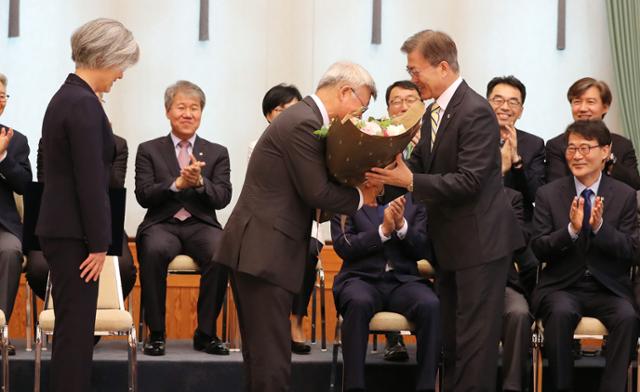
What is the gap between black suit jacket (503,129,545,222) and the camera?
6.16m

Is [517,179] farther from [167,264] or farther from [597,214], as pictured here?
[167,264]

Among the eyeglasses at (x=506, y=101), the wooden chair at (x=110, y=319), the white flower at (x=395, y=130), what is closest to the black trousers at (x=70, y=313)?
the wooden chair at (x=110, y=319)

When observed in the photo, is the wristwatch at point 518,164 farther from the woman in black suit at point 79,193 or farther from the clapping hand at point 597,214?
the woman in black suit at point 79,193

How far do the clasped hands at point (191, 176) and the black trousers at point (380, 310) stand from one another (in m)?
1.07

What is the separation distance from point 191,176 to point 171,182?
0.70 feet

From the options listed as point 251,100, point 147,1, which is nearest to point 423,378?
point 251,100

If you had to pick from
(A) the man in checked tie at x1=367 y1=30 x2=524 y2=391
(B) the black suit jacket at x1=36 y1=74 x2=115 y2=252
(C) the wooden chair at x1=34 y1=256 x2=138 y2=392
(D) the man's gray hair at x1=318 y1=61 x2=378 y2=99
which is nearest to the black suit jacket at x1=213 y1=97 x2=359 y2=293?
(D) the man's gray hair at x1=318 y1=61 x2=378 y2=99

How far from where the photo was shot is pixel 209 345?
6055 millimetres

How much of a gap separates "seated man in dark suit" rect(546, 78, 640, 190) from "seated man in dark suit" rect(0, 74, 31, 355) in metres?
2.89

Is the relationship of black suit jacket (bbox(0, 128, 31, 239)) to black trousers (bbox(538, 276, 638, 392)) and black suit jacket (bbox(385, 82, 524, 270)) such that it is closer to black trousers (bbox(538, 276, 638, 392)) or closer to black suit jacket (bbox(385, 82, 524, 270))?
black suit jacket (bbox(385, 82, 524, 270))

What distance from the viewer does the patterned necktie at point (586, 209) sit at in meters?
5.64

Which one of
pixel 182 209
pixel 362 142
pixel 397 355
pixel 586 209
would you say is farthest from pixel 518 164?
pixel 362 142

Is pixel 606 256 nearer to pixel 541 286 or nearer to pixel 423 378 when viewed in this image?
pixel 541 286

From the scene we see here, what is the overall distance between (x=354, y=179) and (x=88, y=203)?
39.5 inches
